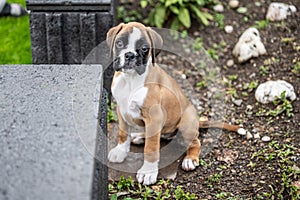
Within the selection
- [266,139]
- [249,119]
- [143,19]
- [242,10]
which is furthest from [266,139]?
[143,19]

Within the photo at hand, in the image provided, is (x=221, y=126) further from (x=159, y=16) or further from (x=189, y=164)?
(x=159, y=16)

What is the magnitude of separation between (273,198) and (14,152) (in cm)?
184

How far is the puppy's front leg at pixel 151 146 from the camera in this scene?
12.0ft

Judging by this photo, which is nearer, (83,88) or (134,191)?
(83,88)

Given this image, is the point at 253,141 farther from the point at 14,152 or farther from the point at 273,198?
the point at 14,152

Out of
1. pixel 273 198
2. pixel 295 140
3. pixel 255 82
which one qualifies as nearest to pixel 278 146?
pixel 295 140

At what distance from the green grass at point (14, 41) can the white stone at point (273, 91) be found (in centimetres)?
217

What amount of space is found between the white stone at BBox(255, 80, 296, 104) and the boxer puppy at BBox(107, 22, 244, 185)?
0.83 m

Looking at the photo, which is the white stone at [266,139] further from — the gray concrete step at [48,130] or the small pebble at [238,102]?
the gray concrete step at [48,130]

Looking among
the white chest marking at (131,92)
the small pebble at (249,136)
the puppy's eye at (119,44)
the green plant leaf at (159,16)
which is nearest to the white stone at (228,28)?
the green plant leaf at (159,16)

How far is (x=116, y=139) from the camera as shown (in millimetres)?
4281

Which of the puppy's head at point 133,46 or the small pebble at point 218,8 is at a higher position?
the puppy's head at point 133,46

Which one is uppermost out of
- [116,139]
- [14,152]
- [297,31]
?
[14,152]

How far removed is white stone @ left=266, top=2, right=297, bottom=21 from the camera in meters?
5.57
